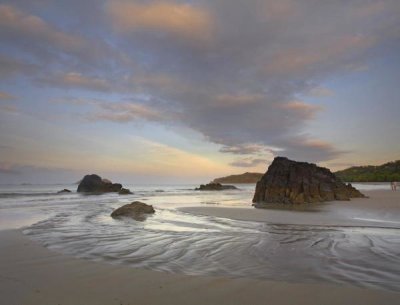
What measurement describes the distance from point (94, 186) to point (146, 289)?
2444 inches

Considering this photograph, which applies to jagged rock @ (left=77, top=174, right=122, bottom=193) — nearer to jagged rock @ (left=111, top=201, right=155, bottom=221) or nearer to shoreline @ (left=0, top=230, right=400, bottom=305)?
jagged rock @ (left=111, top=201, right=155, bottom=221)

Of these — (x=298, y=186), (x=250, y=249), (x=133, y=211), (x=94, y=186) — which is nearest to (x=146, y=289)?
(x=250, y=249)

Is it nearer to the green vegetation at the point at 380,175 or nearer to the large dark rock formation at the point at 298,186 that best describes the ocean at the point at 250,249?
the large dark rock formation at the point at 298,186

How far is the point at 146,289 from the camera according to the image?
5379 mm

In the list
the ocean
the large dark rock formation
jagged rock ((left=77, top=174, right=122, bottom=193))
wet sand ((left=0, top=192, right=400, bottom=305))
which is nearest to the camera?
wet sand ((left=0, top=192, right=400, bottom=305))

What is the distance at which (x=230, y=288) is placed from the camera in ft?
17.6

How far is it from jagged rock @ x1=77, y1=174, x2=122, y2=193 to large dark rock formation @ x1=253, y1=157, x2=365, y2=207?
41904 millimetres

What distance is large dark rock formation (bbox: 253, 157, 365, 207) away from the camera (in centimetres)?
2830

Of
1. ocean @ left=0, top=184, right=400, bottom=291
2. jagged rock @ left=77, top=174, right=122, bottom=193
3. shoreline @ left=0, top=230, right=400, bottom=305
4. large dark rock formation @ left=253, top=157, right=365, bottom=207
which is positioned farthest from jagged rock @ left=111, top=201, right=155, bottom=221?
jagged rock @ left=77, top=174, right=122, bottom=193

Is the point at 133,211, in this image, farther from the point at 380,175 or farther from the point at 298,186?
the point at 380,175

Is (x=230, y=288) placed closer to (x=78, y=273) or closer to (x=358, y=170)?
(x=78, y=273)

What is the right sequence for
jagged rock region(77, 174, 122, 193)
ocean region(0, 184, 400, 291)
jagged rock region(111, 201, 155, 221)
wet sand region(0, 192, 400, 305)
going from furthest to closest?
1. jagged rock region(77, 174, 122, 193)
2. jagged rock region(111, 201, 155, 221)
3. ocean region(0, 184, 400, 291)
4. wet sand region(0, 192, 400, 305)

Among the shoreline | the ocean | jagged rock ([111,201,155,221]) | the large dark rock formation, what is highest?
the large dark rock formation

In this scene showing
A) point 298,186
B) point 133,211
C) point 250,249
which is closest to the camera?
point 250,249
